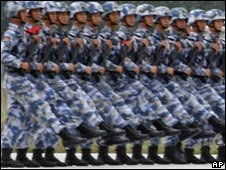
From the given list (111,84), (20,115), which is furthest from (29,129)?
(111,84)

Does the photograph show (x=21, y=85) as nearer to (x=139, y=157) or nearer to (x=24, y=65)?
(x=24, y=65)

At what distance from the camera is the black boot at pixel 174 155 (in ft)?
52.2

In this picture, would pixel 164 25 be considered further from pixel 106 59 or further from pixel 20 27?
pixel 20 27

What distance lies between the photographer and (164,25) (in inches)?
636

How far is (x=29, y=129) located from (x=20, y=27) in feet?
3.67

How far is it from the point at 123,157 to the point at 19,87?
5.57ft

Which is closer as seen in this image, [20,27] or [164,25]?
[20,27]

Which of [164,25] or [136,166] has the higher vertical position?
[164,25]

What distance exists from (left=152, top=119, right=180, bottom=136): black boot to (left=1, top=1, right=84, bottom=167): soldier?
1263 mm

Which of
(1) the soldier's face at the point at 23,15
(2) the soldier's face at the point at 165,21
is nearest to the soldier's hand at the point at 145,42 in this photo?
(2) the soldier's face at the point at 165,21

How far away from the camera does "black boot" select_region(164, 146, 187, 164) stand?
627 inches

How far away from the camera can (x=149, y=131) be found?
15.8m

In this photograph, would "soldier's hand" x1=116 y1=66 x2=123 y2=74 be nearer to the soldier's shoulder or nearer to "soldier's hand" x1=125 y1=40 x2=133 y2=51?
"soldier's hand" x1=125 y1=40 x2=133 y2=51

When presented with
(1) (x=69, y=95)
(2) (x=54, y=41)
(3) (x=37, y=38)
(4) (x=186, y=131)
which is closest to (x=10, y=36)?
(3) (x=37, y=38)
